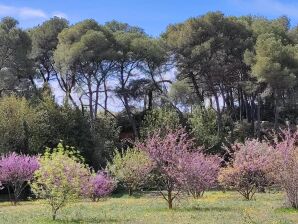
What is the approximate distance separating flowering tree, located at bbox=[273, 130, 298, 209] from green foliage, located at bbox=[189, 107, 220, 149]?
109 feet

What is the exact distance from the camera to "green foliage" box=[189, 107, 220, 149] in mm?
54094

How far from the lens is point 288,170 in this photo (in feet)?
63.2

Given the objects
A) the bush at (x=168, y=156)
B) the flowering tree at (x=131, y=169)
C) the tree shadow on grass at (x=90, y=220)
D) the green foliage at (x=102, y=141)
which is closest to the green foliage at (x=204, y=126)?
the green foliage at (x=102, y=141)

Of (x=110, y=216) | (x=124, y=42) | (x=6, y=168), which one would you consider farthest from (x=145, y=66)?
(x=110, y=216)

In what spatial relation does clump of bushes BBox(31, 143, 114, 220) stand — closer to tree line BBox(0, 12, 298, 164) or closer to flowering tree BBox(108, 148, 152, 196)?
flowering tree BBox(108, 148, 152, 196)

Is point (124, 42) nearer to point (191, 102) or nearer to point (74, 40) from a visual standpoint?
point (74, 40)

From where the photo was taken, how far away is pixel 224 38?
53.2 m

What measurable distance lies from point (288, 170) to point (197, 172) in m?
7.66

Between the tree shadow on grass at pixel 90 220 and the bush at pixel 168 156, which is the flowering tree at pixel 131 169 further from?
the tree shadow on grass at pixel 90 220

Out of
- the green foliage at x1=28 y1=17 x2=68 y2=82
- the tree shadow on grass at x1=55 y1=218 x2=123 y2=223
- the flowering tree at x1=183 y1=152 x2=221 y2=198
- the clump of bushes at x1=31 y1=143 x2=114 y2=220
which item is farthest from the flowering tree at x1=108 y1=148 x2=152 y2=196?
the green foliage at x1=28 y1=17 x2=68 y2=82

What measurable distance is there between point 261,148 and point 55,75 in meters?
36.5

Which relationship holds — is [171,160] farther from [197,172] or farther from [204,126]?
[204,126]

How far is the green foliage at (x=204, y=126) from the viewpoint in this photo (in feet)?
177

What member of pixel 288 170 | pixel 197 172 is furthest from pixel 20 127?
pixel 288 170
